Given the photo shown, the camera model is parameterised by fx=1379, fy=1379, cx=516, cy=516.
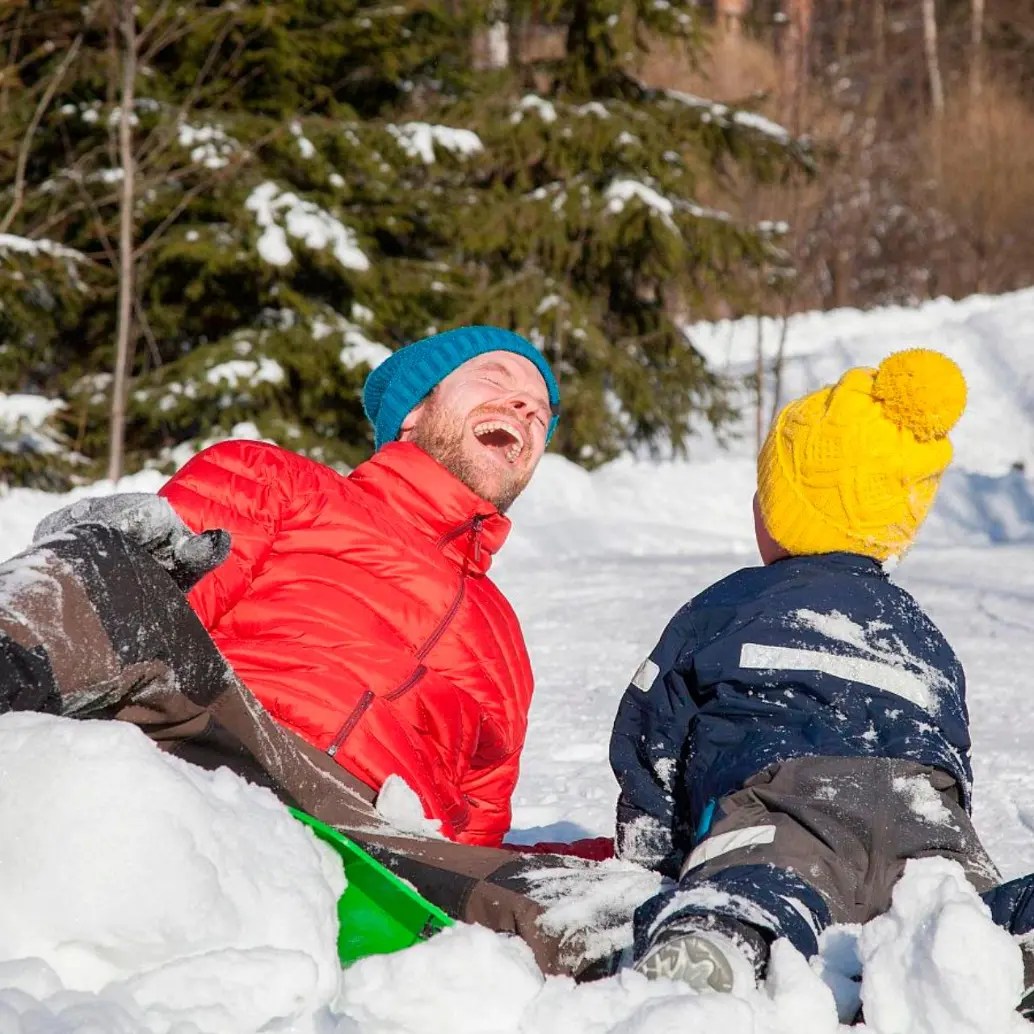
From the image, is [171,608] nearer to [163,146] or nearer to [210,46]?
[163,146]

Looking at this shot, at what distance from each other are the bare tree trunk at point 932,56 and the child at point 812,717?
2386 centimetres

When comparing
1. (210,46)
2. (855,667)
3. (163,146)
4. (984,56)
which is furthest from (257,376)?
(984,56)

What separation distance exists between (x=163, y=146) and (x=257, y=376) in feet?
5.37

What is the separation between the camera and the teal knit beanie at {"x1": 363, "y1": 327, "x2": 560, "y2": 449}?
293cm

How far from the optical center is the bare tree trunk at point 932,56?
995 inches

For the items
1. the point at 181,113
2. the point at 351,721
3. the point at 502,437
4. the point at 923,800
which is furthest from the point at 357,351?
the point at 923,800

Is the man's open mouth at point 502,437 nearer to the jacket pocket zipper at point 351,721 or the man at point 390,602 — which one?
the man at point 390,602

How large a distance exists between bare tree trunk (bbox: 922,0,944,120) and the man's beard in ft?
77.3

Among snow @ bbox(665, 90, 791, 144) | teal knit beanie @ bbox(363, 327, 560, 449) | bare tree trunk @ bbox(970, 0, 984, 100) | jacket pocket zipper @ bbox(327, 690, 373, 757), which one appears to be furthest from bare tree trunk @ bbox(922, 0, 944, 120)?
jacket pocket zipper @ bbox(327, 690, 373, 757)

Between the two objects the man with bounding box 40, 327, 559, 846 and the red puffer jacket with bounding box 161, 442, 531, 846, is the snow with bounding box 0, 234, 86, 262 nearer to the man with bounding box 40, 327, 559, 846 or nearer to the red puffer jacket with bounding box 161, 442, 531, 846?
the man with bounding box 40, 327, 559, 846

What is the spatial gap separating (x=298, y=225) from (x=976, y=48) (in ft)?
68.8

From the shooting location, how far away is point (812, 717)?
2.04 meters

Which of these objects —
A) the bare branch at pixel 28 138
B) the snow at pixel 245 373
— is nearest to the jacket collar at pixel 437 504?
the bare branch at pixel 28 138

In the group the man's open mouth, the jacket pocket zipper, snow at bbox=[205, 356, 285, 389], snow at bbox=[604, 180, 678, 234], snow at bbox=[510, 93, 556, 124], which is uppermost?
snow at bbox=[510, 93, 556, 124]
